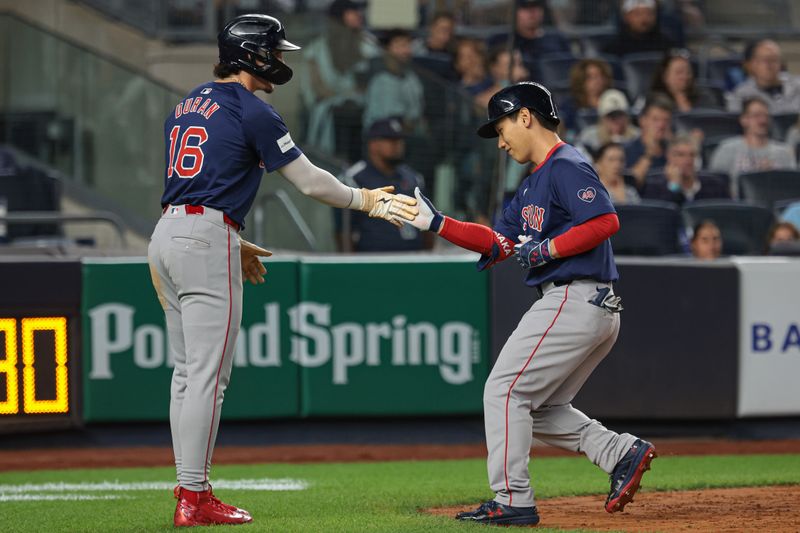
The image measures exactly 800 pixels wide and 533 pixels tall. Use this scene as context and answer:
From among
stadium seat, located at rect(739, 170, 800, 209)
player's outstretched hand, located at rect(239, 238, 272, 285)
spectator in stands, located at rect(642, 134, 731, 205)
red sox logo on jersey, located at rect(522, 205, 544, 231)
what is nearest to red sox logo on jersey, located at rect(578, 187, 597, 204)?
red sox logo on jersey, located at rect(522, 205, 544, 231)

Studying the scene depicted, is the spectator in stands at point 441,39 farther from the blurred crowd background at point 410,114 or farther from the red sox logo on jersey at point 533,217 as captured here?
the red sox logo on jersey at point 533,217

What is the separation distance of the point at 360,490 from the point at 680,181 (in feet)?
18.6

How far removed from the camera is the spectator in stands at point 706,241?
9859 millimetres

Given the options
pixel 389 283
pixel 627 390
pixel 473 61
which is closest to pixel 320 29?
pixel 473 61

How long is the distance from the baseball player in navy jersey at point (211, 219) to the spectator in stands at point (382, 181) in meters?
4.79

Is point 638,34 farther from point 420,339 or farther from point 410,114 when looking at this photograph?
point 420,339

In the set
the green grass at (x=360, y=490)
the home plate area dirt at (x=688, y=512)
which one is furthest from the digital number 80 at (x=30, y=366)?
the home plate area dirt at (x=688, y=512)

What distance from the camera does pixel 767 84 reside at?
13.5 m

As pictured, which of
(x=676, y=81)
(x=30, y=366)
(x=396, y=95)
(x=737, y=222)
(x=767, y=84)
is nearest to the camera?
(x=30, y=366)

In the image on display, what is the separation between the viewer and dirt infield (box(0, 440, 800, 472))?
27.7 ft

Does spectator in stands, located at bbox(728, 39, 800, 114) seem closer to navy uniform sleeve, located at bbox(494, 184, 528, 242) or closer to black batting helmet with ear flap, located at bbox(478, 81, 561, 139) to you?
navy uniform sleeve, located at bbox(494, 184, 528, 242)

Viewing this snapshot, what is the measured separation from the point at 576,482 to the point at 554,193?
243 centimetres

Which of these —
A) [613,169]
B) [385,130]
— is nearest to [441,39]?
[385,130]

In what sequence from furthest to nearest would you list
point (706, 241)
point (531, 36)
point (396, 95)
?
point (531, 36), point (396, 95), point (706, 241)
